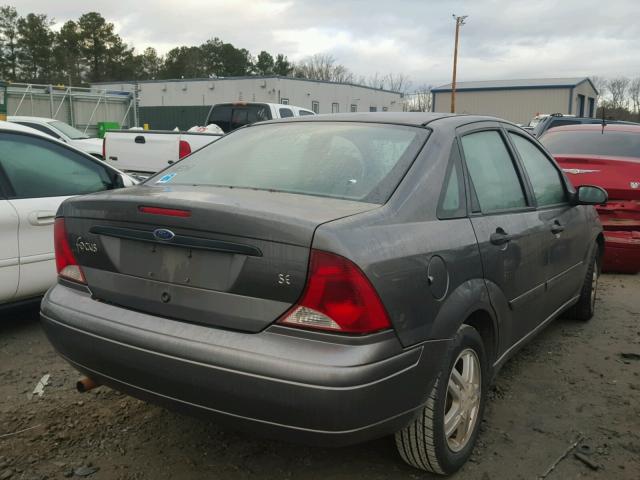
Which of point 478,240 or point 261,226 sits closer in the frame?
point 261,226

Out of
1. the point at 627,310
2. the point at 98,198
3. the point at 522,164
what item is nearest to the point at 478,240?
the point at 522,164

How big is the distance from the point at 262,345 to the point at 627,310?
14.4ft

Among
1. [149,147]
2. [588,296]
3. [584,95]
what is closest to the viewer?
[588,296]

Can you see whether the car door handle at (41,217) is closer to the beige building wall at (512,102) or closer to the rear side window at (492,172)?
the rear side window at (492,172)

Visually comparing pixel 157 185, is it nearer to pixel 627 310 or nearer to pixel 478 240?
pixel 478 240

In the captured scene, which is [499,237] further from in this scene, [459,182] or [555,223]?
[555,223]

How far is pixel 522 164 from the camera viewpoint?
3.60 metres

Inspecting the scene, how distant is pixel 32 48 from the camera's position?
64.4 m

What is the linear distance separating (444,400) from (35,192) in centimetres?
339

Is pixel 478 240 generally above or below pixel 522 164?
below

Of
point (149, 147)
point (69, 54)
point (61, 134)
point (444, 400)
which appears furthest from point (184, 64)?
point (444, 400)

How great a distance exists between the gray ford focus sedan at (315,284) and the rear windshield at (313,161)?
11 mm

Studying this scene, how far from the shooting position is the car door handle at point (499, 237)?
113 inches

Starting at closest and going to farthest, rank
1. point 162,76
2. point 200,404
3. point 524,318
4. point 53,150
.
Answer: point 200,404
point 524,318
point 53,150
point 162,76
